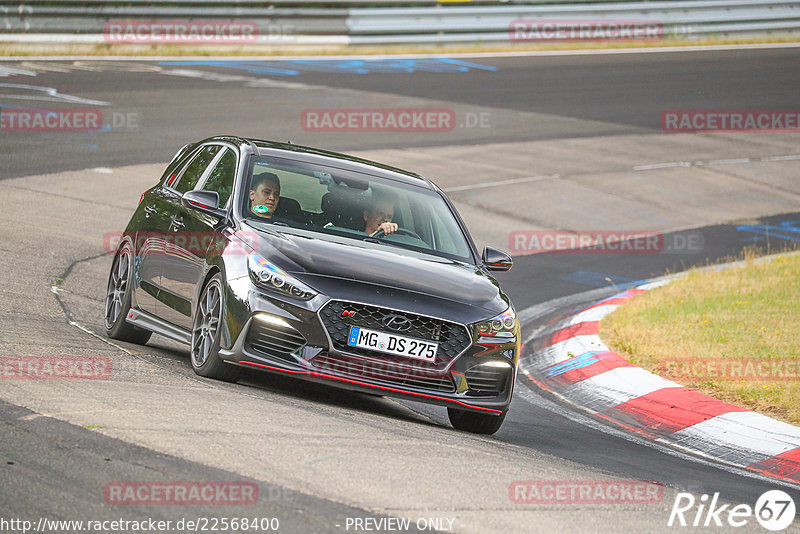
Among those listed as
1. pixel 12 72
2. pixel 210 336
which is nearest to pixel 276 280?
pixel 210 336

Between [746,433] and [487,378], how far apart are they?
6.87 feet

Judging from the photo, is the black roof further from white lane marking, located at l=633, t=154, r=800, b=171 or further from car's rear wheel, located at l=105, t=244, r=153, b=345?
white lane marking, located at l=633, t=154, r=800, b=171

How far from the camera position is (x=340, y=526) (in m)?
4.89

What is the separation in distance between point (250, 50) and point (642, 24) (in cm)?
A: 1149

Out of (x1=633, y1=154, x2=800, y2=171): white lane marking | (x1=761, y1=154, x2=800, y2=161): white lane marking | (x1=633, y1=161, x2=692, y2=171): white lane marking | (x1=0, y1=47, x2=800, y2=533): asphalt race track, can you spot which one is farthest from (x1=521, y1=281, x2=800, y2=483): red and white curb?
(x1=761, y1=154, x2=800, y2=161): white lane marking

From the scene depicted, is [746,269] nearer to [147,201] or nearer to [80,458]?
[147,201]

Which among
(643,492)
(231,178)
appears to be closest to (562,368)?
(231,178)

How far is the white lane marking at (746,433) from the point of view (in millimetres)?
8172

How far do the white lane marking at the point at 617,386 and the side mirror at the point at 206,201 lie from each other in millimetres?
3383

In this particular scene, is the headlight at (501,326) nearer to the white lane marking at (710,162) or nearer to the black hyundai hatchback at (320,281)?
the black hyundai hatchback at (320,281)

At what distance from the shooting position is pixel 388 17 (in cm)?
3031

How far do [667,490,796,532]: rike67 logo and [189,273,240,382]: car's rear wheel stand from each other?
9.58 feet

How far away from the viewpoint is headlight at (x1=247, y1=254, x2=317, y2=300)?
7273 mm

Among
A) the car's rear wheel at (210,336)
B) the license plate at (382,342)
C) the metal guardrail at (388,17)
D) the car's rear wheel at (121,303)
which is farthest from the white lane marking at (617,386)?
the metal guardrail at (388,17)
